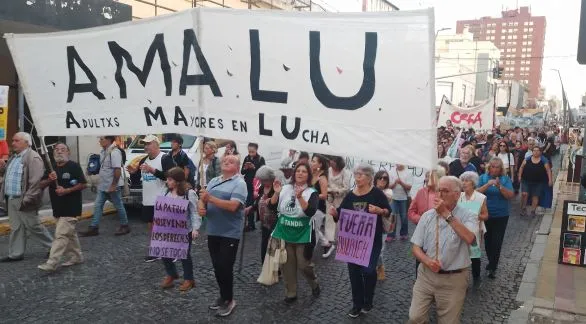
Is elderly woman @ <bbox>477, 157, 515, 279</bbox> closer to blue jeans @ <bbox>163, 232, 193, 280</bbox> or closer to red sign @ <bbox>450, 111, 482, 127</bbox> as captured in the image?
blue jeans @ <bbox>163, 232, 193, 280</bbox>

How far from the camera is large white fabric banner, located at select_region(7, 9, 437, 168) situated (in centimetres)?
379

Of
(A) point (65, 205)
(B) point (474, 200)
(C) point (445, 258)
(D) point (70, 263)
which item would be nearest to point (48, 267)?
(D) point (70, 263)

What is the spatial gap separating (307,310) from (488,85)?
87380 mm

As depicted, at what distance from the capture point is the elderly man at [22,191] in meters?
6.71

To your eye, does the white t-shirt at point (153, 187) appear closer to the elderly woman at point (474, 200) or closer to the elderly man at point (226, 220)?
the elderly man at point (226, 220)

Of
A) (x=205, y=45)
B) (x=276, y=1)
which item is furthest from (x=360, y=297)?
(x=276, y=1)

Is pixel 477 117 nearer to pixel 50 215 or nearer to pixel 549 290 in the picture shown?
pixel 549 290

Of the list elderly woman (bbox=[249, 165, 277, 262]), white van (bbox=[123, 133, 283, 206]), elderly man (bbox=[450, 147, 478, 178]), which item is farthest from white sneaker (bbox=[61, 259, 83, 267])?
elderly man (bbox=[450, 147, 478, 178])

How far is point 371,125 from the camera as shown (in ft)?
12.9

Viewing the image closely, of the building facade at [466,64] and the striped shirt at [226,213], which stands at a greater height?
the building facade at [466,64]

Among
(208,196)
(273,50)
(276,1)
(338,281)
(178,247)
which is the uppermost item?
(276,1)

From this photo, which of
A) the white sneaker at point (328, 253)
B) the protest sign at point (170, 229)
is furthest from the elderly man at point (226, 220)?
the white sneaker at point (328, 253)

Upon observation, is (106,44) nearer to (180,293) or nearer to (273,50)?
(273,50)

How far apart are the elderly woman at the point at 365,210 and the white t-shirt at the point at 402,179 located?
348 centimetres
